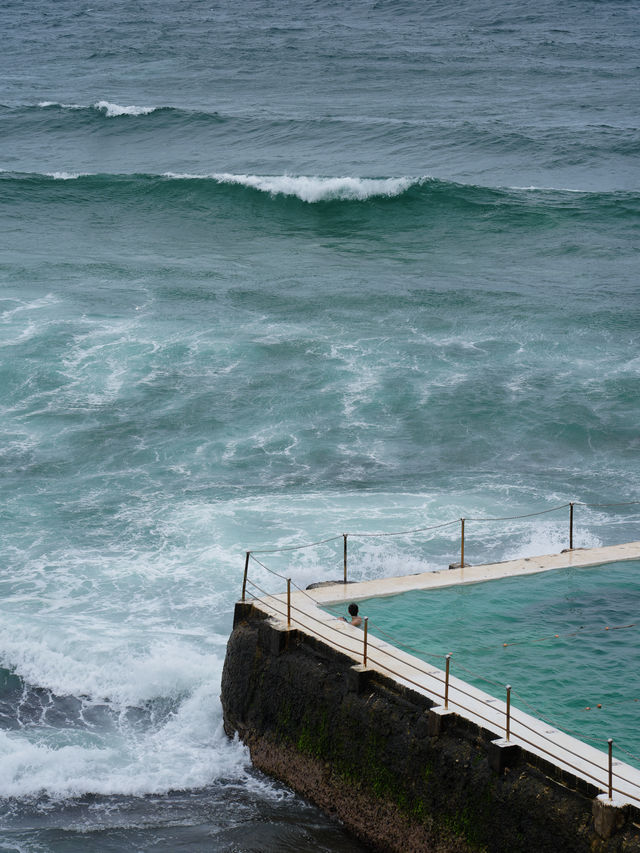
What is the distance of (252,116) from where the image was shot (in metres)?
49.3

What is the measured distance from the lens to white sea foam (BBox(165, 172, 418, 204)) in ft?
127

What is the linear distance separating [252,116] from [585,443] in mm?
32187

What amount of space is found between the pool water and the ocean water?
2.07 metres

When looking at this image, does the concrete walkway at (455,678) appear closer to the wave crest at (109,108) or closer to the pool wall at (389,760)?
the pool wall at (389,760)

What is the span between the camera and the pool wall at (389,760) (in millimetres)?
8648

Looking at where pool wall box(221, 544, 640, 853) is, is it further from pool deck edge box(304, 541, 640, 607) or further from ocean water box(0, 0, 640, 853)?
pool deck edge box(304, 541, 640, 607)

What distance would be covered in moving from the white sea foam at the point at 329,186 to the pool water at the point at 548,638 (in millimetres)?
26764

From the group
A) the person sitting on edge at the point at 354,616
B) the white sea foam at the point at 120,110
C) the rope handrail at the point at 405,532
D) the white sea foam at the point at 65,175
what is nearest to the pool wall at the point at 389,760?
the person sitting on edge at the point at 354,616

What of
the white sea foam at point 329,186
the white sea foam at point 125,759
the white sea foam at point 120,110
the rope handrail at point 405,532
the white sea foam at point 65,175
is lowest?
the white sea foam at point 125,759

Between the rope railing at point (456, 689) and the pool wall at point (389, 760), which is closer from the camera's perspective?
the pool wall at point (389, 760)

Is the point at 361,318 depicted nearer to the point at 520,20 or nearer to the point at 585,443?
the point at 585,443

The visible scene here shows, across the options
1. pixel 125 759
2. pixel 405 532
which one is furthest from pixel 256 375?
pixel 125 759

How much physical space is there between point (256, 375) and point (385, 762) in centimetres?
1498

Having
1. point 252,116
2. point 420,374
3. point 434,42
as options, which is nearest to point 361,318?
point 420,374
